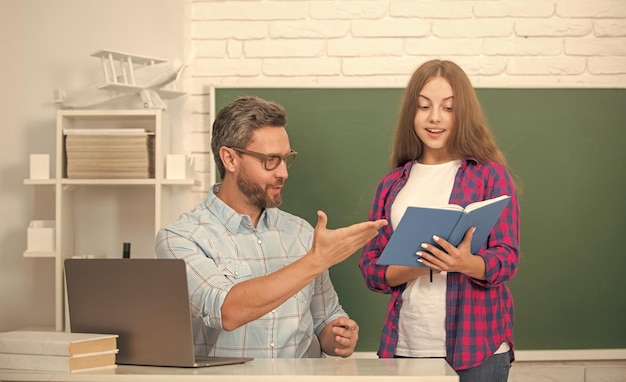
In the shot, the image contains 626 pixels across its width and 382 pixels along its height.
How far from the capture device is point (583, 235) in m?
3.22

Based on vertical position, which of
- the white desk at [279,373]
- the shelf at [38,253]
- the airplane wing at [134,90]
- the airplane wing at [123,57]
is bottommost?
the white desk at [279,373]

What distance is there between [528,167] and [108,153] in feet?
5.24

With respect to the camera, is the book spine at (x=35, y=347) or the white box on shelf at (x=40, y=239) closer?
the book spine at (x=35, y=347)

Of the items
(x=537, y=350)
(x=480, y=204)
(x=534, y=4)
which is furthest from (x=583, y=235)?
(x=480, y=204)

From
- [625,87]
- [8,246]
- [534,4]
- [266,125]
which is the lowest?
[8,246]

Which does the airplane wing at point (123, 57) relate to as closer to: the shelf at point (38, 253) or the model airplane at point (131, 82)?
the model airplane at point (131, 82)

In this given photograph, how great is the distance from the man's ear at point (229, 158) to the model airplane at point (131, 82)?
0.83 meters

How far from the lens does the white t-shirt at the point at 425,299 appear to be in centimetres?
217

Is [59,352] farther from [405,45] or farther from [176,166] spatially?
[405,45]

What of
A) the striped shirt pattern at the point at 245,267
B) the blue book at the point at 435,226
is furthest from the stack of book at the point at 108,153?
the blue book at the point at 435,226

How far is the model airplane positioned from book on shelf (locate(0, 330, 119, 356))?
4.69 feet

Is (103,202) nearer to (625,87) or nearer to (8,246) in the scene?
(8,246)

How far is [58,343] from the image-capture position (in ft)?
5.49

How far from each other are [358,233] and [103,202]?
5.73 feet
